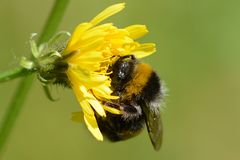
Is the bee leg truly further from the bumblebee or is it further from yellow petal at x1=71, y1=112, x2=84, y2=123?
yellow petal at x1=71, y1=112, x2=84, y2=123

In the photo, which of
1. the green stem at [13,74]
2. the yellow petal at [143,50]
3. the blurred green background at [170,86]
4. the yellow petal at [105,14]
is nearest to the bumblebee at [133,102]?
the yellow petal at [143,50]

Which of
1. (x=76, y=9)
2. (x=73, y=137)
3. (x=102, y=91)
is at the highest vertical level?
(x=102, y=91)

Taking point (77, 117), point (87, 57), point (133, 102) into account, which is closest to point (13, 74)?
point (87, 57)

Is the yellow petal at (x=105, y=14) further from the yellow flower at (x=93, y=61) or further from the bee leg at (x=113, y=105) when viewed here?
the bee leg at (x=113, y=105)

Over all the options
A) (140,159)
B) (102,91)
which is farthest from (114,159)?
(102,91)

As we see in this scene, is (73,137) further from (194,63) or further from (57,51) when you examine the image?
(57,51)

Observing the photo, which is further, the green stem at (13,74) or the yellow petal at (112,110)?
the yellow petal at (112,110)
